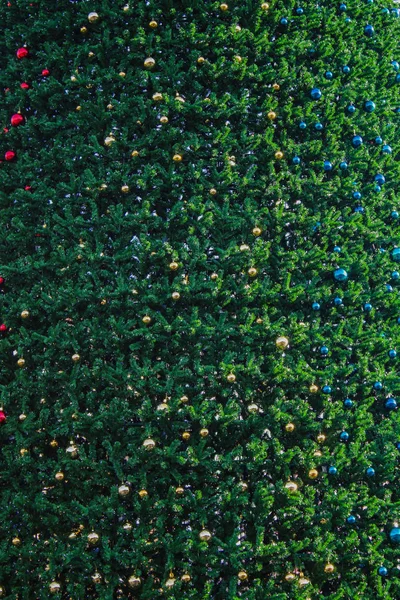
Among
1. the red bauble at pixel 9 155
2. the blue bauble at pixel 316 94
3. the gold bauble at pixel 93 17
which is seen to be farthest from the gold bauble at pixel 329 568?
the gold bauble at pixel 93 17

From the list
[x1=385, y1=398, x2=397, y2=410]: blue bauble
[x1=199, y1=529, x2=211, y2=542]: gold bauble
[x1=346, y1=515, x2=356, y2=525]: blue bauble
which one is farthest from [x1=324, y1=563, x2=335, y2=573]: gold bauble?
[x1=385, y1=398, x2=397, y2=410]: blue bauble

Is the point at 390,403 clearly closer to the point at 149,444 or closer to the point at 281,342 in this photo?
the point at 281,342

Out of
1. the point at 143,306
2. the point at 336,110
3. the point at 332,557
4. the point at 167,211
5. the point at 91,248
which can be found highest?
the point at 336,110

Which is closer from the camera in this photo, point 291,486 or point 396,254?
point 291,486

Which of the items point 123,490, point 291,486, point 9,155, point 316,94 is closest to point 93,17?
point 9,155

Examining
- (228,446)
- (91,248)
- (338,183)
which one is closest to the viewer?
(228,446)

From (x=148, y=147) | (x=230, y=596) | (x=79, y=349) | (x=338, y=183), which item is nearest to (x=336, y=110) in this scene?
(x=338, y=183)

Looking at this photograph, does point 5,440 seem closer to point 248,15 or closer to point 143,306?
point 143,306
